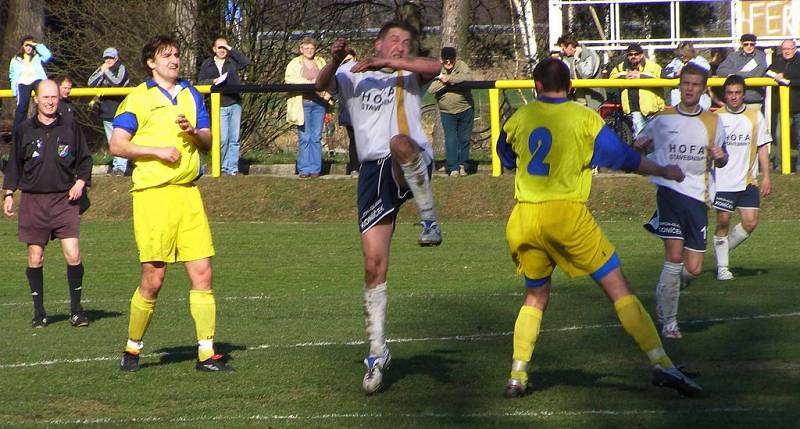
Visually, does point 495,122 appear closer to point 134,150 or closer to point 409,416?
point 134,150

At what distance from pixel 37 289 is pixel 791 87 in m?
12.8

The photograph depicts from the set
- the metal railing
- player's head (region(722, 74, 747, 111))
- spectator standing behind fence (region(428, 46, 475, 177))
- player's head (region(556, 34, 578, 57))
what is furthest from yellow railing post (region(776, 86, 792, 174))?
player's head (region(722, 74, 747, 111))

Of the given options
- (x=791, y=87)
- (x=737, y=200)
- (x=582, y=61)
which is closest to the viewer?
(x=737, y=200)

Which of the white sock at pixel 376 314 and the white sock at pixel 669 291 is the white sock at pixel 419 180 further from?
the white sock at pixel 669 291

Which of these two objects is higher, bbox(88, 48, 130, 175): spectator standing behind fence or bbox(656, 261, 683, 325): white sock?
bbox(88, 48, 130, 175): spectator standing behind fence

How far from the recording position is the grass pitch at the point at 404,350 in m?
7.32

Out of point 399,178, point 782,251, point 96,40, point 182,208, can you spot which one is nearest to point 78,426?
point 182,208

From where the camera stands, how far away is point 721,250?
12695 mm

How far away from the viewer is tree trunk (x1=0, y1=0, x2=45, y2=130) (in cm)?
2630

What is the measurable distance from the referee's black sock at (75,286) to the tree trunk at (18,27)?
50.7ft

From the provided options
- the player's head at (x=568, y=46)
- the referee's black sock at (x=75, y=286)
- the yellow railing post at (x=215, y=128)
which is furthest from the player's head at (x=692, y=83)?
the yellow railing post at (x=215, y=128)

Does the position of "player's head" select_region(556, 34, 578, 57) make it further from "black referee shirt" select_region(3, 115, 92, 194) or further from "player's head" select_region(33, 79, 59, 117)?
"player's head" select_region(33, 79, 59, 117)

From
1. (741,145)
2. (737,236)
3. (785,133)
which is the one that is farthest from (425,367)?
(785,133)

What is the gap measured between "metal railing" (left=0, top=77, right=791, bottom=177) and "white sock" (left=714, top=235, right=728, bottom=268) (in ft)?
21.9
